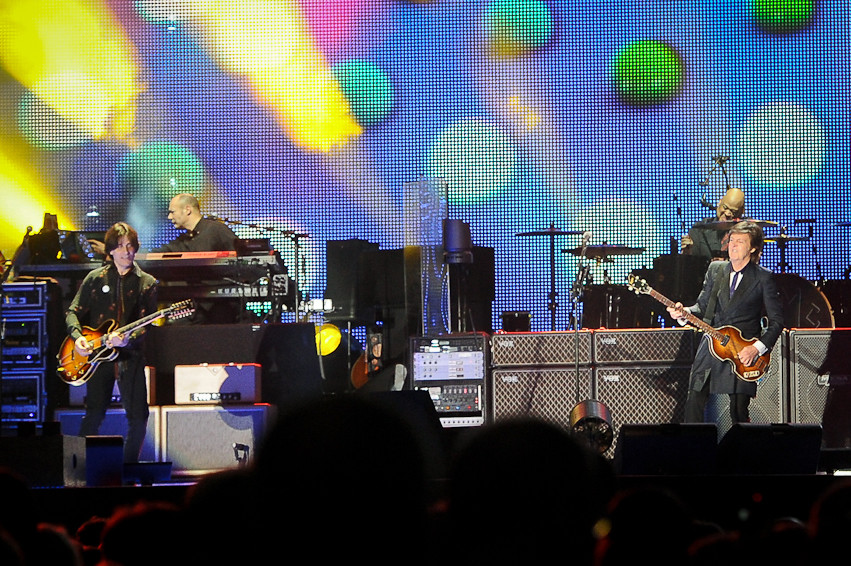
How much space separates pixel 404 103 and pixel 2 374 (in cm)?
489

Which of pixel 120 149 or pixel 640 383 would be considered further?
pixel 120 149

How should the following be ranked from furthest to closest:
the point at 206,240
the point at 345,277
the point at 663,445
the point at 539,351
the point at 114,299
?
the point at 345,277 → the point at 206,240 → the point at 539,351 → the point at 114,299 → the point at 663,445

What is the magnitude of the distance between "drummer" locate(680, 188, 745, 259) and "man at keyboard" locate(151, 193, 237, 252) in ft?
13.8

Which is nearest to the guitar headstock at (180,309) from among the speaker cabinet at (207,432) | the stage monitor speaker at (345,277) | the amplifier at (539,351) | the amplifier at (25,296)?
the speaker cabinet at (207,432)

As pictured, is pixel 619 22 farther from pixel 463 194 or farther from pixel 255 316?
pixel 255 316

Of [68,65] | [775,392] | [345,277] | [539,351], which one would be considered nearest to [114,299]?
[345,277]

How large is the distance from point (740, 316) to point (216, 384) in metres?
4.07

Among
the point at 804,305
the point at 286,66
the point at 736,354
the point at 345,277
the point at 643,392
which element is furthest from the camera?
the point at 286,66

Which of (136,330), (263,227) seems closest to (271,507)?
(136,330)

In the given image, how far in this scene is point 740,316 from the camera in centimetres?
Answer: 781

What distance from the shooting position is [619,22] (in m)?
11.0

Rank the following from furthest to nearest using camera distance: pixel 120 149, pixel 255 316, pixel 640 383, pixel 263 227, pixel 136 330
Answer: pixel 120 149 < pixel 263 227 < pixel 255 316 < pixel 640 383 < pixel 136 330

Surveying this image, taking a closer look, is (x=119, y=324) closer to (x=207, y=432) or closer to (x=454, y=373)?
(x=207, y=432)

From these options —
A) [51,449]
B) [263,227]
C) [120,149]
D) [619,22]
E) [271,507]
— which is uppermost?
[619,22]
